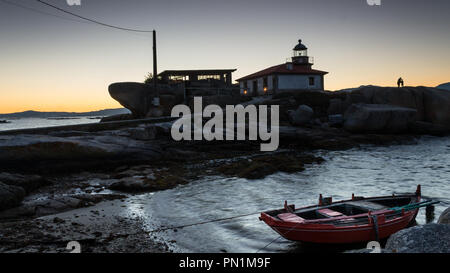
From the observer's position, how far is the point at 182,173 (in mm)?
15352

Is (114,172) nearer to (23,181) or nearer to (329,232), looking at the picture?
(23,181)

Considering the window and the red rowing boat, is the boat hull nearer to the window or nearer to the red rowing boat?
the red rowing boat

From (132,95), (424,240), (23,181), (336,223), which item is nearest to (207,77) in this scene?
(132,95)

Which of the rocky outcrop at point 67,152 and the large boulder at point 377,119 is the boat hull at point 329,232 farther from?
the large boulder at point 377,119

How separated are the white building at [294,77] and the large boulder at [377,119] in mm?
14058

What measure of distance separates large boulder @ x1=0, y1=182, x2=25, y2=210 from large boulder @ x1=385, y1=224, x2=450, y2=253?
10038 mm

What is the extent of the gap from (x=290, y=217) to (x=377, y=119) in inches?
994

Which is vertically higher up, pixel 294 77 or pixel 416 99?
pixel 294 77

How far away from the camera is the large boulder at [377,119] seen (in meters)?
→ 28.4

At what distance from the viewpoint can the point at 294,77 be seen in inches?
1697

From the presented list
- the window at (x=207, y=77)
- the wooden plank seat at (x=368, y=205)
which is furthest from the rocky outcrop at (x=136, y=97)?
the wooden plank seat at (x=368, y=205)

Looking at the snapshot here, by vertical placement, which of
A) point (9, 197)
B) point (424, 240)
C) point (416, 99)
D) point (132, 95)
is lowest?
point (9, 197)
